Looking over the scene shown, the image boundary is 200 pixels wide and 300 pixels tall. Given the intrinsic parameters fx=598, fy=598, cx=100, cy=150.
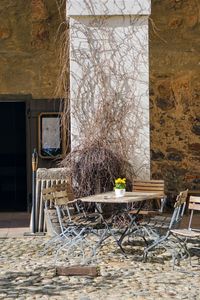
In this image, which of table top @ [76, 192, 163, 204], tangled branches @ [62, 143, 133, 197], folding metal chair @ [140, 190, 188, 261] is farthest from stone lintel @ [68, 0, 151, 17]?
folding metal chair @ [140, 190, 188, 261]

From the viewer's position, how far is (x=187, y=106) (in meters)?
9.85

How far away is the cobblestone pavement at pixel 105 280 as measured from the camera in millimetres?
4688

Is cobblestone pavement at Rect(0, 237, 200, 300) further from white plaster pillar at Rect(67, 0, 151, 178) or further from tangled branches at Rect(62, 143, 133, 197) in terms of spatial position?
white plaster pillar at Rect(67, 0, 151, 178)

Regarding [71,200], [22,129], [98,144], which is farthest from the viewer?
[22,129]

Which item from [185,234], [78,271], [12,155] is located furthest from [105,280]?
[12,155]

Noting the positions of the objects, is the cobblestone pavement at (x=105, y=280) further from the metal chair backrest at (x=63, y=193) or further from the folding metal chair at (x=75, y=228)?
the metal chair backrest at (x=63, y=193)

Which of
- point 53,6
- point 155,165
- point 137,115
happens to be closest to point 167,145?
point 155,165

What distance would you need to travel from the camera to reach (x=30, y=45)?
9.79 metres

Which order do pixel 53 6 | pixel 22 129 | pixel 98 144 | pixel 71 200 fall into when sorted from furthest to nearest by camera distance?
pixel 22 129, pixel 53 6, pixel 98 144, pixel 71 200

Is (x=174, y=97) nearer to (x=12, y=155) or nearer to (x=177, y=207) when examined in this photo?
(x=12, y=155)

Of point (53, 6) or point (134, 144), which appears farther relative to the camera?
point (53, 6)

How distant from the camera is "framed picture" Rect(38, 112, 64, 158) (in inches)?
380

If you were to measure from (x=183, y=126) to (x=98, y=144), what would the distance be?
9.39 feet

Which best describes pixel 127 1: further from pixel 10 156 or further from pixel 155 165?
pixel 10 156
